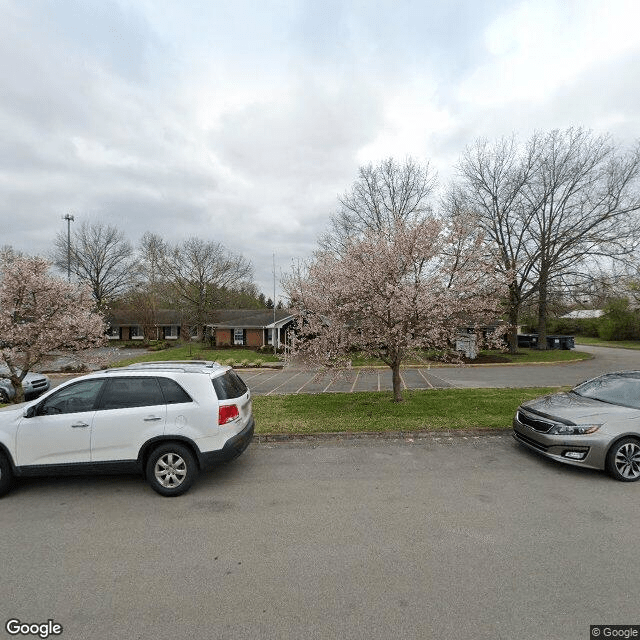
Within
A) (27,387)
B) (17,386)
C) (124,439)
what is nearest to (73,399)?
(124,439)

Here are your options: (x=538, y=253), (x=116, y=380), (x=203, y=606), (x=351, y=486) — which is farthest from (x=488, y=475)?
(x=538, y=253)

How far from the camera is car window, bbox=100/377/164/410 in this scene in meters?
4.57

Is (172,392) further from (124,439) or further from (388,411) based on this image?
(388,411)

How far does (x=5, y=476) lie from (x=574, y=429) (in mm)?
7711

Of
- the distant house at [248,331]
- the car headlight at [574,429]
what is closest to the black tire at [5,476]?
the car headlight at [574,429]

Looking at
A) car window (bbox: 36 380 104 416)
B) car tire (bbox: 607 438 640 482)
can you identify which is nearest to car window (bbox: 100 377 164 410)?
car window (bbox: 36 380 104 416)

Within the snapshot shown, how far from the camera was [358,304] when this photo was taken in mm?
7883

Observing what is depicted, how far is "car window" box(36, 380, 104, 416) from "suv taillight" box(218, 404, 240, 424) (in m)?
1.71

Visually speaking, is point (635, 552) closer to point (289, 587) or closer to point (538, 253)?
point (289, 587)

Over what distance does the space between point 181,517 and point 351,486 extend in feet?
6.89

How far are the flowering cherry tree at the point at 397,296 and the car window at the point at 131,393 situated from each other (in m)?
4.01

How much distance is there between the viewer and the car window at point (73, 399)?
457cm

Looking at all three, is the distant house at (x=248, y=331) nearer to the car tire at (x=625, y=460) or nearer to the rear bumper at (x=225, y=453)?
the rear bumper at (x=225, y=453)

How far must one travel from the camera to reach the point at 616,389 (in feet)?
18.5
